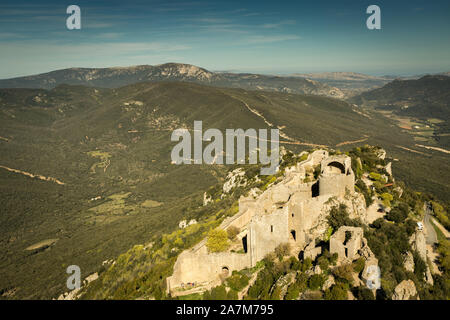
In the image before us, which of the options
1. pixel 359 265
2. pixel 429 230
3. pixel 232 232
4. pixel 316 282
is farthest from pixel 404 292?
pixel 429 230

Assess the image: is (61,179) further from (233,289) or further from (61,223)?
(233,289)

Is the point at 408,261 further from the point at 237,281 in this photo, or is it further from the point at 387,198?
the point at 237,281

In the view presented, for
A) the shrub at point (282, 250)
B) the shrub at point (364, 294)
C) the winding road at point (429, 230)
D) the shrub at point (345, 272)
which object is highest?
the shrub at point (282, 250)

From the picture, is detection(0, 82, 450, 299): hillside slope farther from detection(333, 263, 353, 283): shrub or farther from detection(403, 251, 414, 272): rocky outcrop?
detection(333, 263, 353, 283): shrub

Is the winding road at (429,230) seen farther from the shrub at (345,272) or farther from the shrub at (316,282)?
the shrub at (316,282)

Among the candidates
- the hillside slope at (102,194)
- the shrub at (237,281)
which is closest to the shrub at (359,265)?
the shrub at (237,281)

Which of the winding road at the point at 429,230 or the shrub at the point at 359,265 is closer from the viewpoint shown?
the shrub at the point at 359,265

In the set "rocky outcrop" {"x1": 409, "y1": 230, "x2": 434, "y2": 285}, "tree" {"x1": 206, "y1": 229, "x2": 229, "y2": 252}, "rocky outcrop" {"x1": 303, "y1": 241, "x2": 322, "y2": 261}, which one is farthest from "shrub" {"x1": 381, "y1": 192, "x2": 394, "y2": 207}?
"tree" {"x1": 206, "y1": 229, "x2": 229, "y2": 252}
